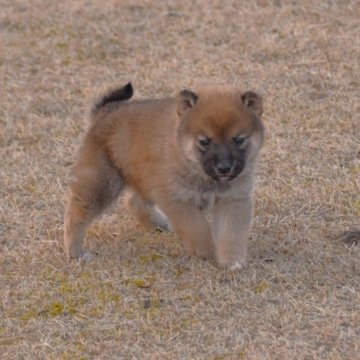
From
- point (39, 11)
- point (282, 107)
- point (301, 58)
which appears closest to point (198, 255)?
point (282, 107)

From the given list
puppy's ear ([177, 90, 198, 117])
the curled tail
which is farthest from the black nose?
the curled tail

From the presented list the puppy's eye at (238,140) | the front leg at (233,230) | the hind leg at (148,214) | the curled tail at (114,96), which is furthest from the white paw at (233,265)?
the curled tail at (114,96)

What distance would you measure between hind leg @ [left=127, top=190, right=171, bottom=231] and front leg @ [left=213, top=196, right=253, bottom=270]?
618 millimetres

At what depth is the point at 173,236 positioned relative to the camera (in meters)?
6.33

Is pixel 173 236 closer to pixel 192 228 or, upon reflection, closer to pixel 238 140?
pixel 192 228

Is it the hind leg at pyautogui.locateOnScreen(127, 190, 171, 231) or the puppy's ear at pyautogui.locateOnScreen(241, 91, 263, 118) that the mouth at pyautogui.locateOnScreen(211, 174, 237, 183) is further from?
the hind leg at pyautogui.locateOnScreen(127, 190, 171, 231)

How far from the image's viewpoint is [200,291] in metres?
5.43

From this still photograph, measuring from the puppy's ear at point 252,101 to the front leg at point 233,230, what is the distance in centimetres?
52

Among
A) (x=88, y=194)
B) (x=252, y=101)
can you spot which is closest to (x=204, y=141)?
(x=252, y=101)

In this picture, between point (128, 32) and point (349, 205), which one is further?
point (128, 32)

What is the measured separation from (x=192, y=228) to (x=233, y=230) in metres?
0.24

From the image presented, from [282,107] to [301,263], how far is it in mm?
2889

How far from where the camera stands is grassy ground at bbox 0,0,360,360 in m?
5.03

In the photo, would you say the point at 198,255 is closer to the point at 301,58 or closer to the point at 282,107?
the point at 282,107
